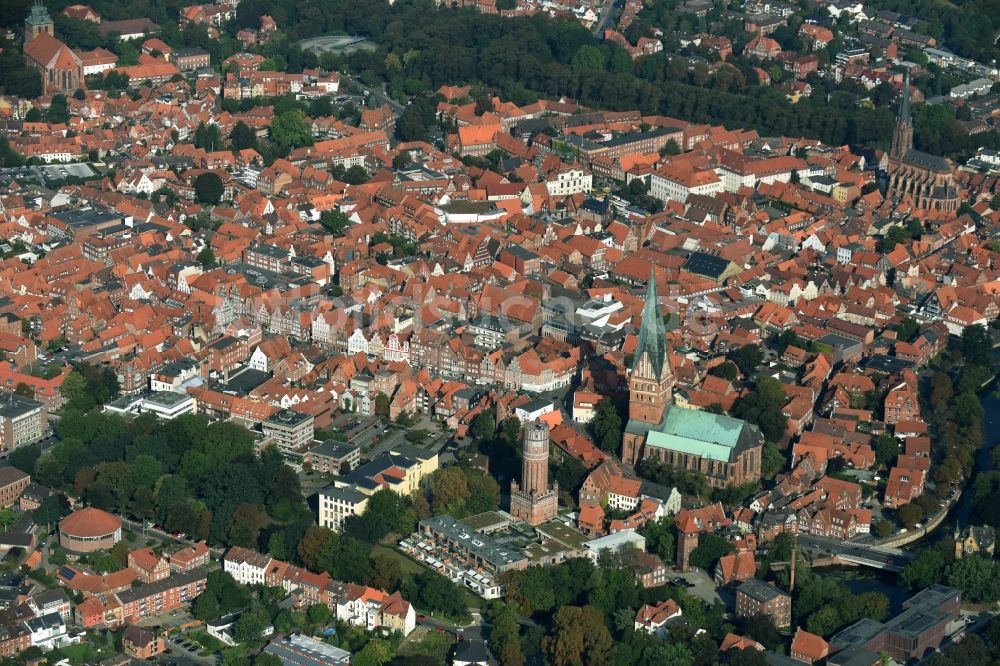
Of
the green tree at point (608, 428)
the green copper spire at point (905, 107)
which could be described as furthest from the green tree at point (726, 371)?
the green copper spire at point (905, 107)

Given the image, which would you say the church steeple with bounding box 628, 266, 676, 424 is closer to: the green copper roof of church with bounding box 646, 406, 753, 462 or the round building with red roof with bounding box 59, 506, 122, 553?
the green copper roof of church with bounding box 646, 406, 753, 462

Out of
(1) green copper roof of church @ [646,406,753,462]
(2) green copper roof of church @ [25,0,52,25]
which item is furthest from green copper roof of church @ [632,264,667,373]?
(2) green copper roof of church @ [25,0,52,25]

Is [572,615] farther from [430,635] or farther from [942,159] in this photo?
[942,159]

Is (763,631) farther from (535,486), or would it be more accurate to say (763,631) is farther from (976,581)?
(535,486)

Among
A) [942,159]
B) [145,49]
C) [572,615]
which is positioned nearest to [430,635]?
[572,615]

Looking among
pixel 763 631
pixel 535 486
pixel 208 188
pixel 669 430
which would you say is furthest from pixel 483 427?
pixel 208 188

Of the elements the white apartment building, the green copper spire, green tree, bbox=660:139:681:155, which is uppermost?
the green copper spire

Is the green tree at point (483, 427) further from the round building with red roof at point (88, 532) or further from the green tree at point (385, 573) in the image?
the round building with red roof at point (88, 532)
